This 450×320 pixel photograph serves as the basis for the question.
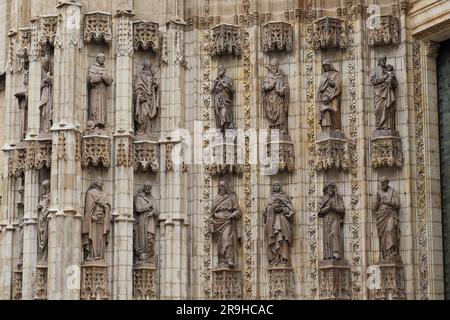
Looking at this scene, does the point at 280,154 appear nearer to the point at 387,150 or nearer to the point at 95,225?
the point at 387,150

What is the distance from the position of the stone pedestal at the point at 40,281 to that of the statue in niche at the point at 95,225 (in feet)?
3.04

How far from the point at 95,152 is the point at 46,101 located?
1619 millimetres

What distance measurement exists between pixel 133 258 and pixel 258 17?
5.86m

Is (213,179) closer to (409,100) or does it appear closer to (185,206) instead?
(185,206)

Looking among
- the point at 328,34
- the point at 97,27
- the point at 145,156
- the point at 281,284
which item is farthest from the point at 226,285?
the point at 97,27

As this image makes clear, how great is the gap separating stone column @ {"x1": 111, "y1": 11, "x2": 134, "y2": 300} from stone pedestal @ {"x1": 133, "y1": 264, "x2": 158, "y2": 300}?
189 millimetres

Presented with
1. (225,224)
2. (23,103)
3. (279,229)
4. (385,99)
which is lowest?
(279,229)

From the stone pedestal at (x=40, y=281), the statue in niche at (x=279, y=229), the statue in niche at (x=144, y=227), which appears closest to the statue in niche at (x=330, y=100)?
the statue in niche at (x=279, y=229)

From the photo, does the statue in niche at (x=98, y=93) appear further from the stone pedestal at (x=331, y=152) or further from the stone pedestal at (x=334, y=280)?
the stone pedestal at (x=334, y=280)

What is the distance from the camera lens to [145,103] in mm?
25234

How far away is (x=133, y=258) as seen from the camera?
80.8 ft
